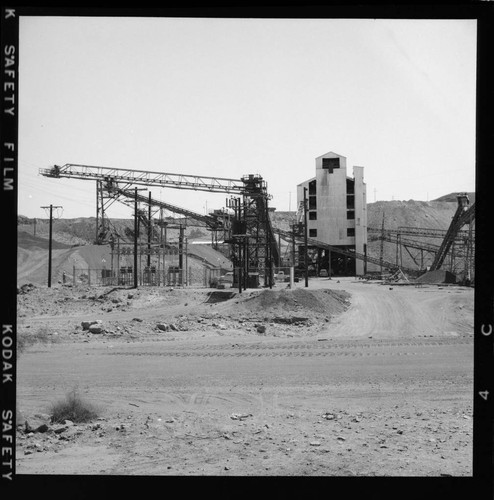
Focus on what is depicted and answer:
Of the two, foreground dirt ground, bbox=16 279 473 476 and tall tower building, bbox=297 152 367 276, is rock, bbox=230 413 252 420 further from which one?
tall tower building, bbox=297 152 367 276

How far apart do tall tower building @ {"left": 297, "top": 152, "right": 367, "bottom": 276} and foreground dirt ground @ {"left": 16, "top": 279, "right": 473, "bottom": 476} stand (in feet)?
69.3

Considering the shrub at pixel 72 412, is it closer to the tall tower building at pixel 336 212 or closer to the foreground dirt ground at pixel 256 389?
the foreground dirt ground at pixel 256 389

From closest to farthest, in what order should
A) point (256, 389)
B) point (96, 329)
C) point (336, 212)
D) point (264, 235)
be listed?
point (256, 389), point (96, 329), point (264, 235), point (336, 212)

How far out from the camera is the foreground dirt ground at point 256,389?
9039 mm

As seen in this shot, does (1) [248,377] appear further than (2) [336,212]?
No

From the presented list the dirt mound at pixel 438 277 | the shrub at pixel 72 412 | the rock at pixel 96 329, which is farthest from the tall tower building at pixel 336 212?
the shrub at pixel 72 412

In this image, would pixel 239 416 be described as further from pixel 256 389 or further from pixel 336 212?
pixel 336 212

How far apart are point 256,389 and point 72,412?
4.47m

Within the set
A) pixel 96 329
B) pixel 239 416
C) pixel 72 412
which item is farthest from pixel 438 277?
pixel 72 412

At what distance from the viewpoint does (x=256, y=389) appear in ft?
45.0

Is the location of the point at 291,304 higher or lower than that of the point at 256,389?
higher

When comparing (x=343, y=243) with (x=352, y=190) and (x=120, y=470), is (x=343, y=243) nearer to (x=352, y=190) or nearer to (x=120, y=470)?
(x=352, y=190)

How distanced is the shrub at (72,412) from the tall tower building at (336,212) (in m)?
38.6
